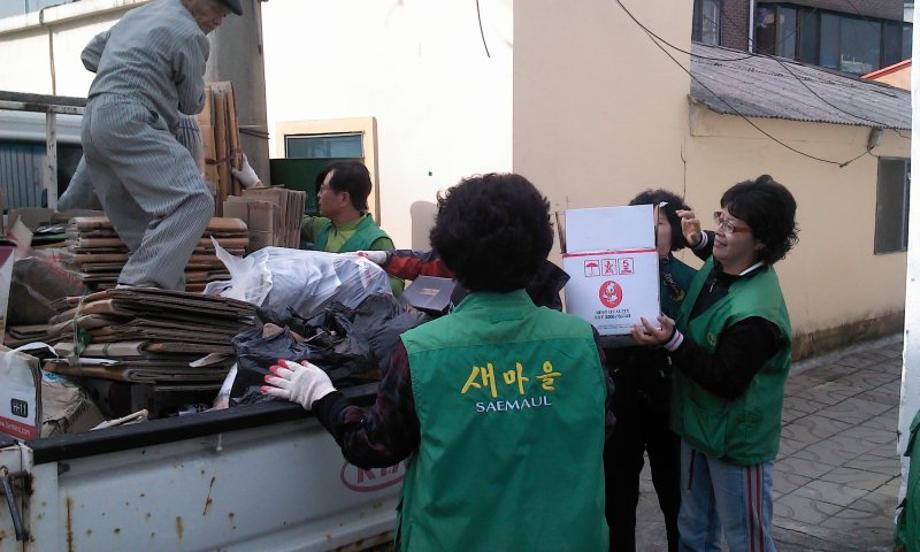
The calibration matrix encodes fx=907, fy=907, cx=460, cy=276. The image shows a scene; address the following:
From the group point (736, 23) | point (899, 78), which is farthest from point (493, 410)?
point (736, 23)

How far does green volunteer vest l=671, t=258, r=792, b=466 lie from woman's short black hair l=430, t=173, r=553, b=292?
50.0 inches

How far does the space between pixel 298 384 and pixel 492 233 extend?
0.71 meters

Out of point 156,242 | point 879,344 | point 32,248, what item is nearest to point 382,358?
point 156,242

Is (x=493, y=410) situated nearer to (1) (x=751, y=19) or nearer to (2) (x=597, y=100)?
(2) (x=597, y=100)

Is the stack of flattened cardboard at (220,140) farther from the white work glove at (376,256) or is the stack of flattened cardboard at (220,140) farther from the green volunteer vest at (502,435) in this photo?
the green volunteer vest at (502,435)

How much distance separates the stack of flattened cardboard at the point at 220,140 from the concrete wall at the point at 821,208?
4.30 meters

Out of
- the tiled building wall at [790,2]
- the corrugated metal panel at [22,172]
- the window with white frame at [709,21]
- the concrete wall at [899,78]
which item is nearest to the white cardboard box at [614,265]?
the corrugated metal panel at [22,172]

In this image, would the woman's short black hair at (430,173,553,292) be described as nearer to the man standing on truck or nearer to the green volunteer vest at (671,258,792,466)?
the green volunteer vest at (671,258,792,466)

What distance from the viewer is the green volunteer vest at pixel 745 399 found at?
320cm

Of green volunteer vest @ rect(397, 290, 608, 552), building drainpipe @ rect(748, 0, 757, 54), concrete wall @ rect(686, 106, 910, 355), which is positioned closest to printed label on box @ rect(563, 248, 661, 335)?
green volunteer vest @ rect(397, 290, 608, 552)

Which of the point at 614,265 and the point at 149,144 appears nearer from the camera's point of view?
the point at 614,265

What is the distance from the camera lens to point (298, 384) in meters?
2.43

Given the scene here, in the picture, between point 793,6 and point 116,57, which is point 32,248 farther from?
point 793,6

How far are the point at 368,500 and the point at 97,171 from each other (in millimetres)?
1848
